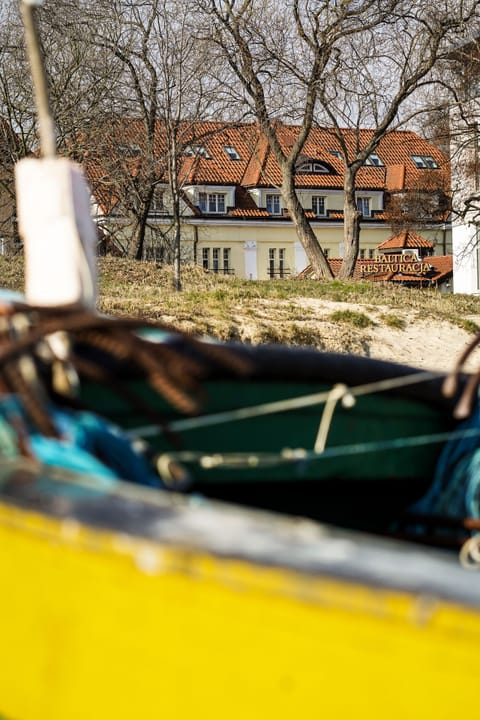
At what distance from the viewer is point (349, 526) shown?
3.44 meters

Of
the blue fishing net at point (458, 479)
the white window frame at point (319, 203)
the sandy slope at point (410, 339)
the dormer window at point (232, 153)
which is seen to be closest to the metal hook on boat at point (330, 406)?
the blue fishing net at point (458, 479)

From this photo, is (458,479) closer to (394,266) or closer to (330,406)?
(330,406)

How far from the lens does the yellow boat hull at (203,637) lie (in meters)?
1.62

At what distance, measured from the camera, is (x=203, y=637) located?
1.80 m

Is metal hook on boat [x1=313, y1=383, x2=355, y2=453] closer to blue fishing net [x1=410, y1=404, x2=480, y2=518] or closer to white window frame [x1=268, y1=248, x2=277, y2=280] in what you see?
blue fishing net [x1=410, y1=404, x2=480, y2=518]

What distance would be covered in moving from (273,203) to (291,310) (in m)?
39.8

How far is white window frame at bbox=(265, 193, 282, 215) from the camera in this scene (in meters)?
53.1

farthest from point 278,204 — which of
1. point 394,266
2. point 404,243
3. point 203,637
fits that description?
point 203,637

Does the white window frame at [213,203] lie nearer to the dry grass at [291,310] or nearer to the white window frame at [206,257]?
the white window frame at [206,257]

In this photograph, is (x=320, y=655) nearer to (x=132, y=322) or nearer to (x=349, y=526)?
(x=132, y=322)

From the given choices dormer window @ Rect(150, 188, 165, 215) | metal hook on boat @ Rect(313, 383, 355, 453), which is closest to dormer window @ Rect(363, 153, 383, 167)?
dormer window @ Rect(150, 188, 165, 215)

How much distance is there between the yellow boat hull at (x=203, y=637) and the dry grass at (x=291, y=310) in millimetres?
10689

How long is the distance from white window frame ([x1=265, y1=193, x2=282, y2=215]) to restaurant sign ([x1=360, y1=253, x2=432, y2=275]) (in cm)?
832

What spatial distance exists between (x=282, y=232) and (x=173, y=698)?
5190cm
